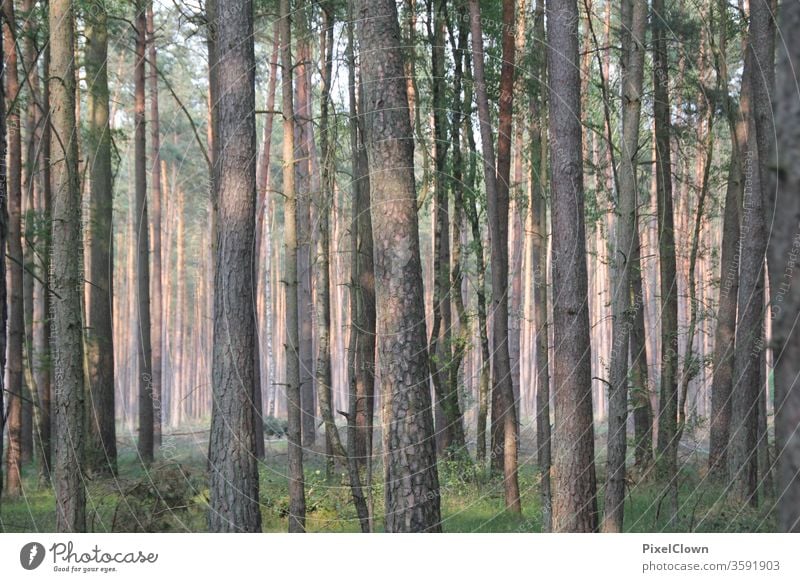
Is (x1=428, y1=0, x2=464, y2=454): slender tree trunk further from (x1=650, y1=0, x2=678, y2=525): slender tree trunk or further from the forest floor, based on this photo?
(x1=650, y1=0, x2=678, y2=525): slender tree trunk

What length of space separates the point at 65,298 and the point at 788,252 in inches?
280

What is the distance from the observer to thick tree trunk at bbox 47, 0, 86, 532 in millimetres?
9297

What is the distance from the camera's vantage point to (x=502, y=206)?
15133mm

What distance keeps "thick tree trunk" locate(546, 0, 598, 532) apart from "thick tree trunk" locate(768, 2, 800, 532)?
454 centimetres

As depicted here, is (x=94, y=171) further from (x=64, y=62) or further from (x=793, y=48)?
(x=793, y=48)

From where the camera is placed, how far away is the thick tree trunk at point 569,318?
31.7 feet

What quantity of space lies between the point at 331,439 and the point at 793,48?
925cm

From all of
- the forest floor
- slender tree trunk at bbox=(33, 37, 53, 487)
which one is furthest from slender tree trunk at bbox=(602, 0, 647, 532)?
slender tree trunk at bbox=(33, 37, 53, 487)

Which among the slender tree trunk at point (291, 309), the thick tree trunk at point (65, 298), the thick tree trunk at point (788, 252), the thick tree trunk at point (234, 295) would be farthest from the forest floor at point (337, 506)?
the thick tree trunk at point (788, 252)

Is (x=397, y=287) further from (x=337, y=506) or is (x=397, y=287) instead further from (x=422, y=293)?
(x=337, y=506)

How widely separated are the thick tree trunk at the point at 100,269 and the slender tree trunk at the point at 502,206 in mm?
7415

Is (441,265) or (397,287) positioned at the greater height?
(441,265)

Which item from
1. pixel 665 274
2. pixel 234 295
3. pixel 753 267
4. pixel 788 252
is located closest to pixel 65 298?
pixel 234 295

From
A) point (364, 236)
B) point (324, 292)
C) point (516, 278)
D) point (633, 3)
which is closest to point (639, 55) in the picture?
point (633, 3)
